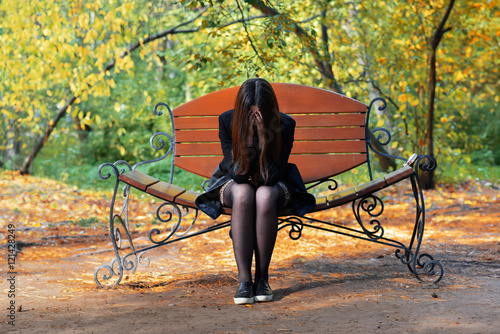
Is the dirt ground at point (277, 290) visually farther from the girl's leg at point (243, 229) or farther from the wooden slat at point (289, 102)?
the wooden slat at point (289, 102)

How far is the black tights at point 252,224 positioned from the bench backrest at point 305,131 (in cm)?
93

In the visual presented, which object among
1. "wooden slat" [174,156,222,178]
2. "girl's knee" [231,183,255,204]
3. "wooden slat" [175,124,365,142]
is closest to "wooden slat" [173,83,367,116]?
"wooden slat" [175,124,365,142]

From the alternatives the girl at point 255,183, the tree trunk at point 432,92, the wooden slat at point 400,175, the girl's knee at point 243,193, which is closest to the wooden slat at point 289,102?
the girl at point 255,183

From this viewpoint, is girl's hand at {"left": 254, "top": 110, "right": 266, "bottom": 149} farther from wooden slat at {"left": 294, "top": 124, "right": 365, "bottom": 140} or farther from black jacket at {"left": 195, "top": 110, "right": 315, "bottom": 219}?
wooden slat at {"left": 294, "top": 124, "right": 365, "bottom": 140}

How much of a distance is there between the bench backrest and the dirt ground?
2.32 feet

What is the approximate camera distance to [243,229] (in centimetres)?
288

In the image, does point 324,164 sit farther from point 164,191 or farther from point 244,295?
point 244,295

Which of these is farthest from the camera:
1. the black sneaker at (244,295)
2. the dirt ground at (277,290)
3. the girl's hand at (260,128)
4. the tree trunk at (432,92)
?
the tree trunk at (432,92)

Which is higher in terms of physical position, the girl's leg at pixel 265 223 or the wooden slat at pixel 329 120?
the wooden slat at pixel 329 120

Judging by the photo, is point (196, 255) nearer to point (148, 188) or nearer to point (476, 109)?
point (148, 188)

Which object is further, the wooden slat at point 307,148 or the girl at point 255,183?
the wooden slat at point 307,148

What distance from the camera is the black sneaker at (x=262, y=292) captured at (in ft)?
9.41

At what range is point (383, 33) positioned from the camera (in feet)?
25.4

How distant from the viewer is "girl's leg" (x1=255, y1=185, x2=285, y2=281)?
288cm
